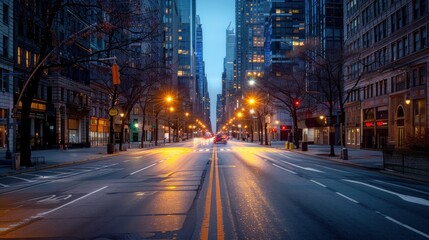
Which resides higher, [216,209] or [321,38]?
[321,38]

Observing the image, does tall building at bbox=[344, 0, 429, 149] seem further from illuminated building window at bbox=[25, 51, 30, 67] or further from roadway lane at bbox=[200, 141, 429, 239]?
illuminated building window at bbox=[25, 51, 30, 67]

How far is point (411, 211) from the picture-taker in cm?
1188

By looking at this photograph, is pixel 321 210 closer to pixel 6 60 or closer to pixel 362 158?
pixel 362 158

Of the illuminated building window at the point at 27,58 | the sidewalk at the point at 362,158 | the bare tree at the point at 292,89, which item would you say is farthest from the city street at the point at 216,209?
the illuminated building window at the point at 27,58

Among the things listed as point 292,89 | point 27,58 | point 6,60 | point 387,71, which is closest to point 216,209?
point 387,71

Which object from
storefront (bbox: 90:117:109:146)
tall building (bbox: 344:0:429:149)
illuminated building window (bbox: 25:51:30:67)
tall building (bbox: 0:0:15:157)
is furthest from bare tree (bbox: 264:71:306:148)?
storefront (bbox: 90:117:109:146)

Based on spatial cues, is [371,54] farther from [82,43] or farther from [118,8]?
[82,43]

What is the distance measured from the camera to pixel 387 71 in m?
46.8

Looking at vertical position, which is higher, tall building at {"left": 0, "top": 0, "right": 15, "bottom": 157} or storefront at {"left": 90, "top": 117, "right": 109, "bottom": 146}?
tall building at {"left": 0, "top": 0, "right": 15, "bottom": 157}

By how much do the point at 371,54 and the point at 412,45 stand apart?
1135 centimetres

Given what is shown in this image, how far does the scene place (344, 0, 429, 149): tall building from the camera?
1574 inches

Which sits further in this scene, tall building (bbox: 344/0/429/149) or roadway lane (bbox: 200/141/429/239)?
tall building (bbox: 344/0/429/149)

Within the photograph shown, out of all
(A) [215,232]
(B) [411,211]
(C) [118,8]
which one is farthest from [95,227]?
(C) [118,8]

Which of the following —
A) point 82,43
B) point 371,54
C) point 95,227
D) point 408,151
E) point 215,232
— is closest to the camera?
point 215,232
